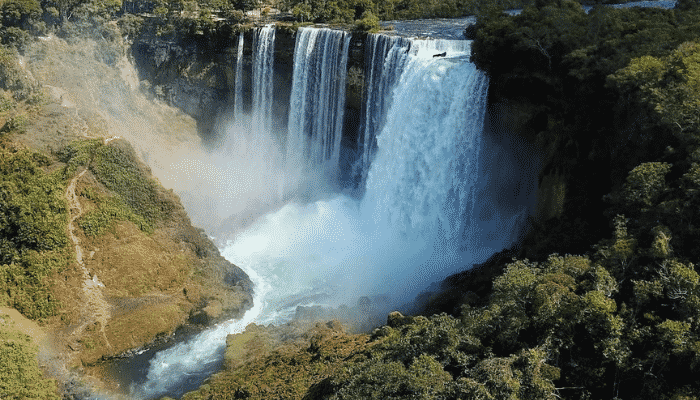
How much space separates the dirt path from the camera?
2542cm

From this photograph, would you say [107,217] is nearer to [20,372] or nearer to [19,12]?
[20,372]

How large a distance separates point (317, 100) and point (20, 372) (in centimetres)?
2198

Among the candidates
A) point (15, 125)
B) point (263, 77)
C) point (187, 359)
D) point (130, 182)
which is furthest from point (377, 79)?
point (15, 125)

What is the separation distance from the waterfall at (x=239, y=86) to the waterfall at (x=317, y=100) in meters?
4.57

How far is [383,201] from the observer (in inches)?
1329

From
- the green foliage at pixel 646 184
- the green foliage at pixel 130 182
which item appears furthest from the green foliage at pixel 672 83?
the green foliage at pixel 130 182

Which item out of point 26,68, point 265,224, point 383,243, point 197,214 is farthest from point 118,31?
point 383,243

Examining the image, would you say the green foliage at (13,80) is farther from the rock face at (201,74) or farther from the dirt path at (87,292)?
the dirt path at (87,292)

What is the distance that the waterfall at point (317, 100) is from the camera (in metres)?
34.8

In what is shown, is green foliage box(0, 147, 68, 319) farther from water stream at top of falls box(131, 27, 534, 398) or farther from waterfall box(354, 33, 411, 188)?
waterfall box(354, 33, 411, 188)

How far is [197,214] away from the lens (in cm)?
3641

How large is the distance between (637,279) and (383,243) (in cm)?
1712

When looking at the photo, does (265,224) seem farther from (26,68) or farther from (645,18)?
(645,18)

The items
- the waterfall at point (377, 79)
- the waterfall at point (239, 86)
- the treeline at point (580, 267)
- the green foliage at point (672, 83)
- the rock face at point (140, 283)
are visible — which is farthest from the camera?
the waterfall at point (239, 86)
